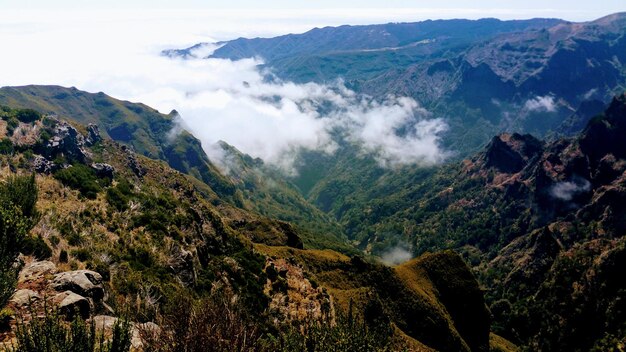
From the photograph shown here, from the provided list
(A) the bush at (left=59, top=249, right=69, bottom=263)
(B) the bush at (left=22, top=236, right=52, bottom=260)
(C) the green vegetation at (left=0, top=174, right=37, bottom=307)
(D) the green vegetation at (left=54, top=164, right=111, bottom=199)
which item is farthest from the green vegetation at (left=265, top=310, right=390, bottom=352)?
(D) the green vegetation at (left=54, top=164, right=111, bottom=199)

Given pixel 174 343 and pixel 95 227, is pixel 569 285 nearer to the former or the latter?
pixel 95 227

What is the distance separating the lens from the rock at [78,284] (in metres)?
32.6

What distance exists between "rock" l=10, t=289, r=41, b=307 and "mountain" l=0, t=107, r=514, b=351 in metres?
0.10

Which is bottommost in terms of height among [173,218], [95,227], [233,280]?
[233,280]

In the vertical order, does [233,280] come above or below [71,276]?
below

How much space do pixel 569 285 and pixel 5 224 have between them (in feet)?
679

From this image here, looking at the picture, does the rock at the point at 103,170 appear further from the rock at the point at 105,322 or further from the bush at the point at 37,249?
the rock at the point at 105,322

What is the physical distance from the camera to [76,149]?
111312 mm

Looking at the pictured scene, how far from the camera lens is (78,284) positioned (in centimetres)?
3303

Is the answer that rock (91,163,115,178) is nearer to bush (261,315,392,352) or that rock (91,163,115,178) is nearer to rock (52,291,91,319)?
rock (52,291,91,319)

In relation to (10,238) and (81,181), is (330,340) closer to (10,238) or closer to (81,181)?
(10,238)

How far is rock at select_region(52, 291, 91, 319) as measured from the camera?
95.2ft

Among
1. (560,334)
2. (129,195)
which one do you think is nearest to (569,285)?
(560,334)

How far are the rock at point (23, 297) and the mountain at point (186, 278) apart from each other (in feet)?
0.32
